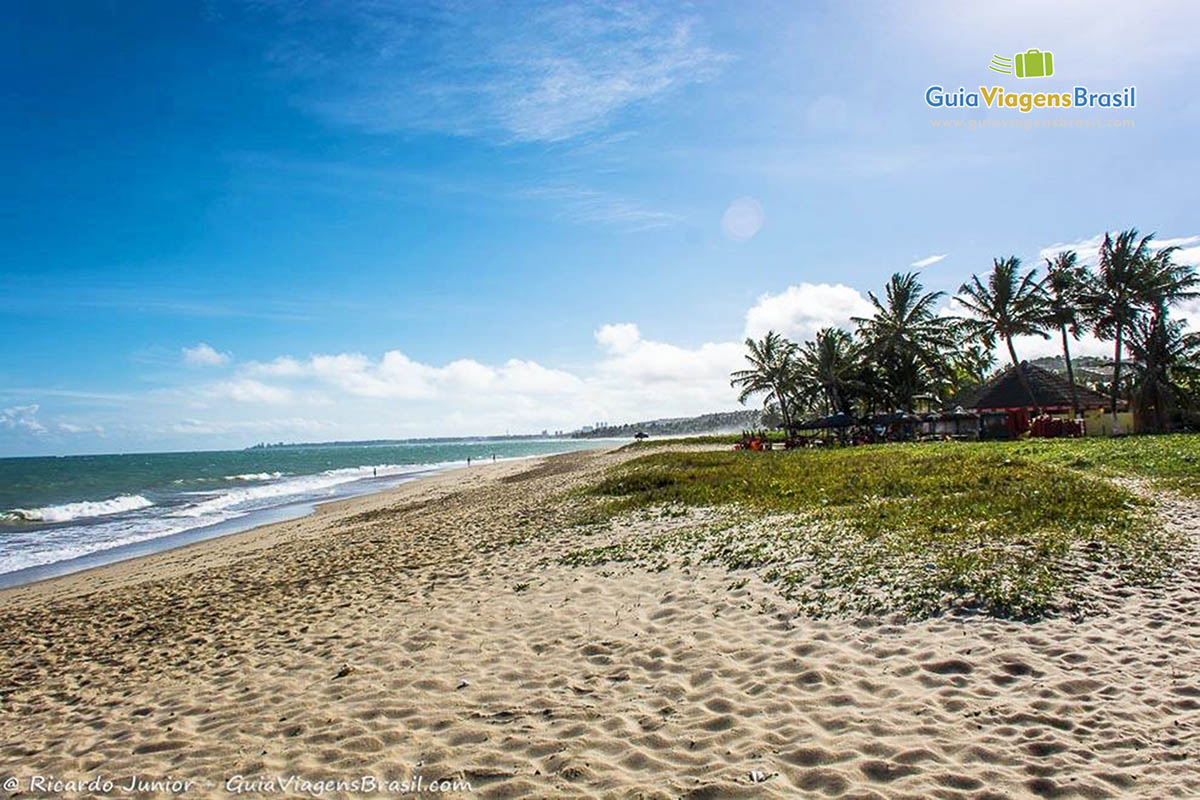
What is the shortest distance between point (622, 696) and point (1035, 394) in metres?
43.6

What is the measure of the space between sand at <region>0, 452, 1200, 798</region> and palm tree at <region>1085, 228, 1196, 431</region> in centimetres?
3354

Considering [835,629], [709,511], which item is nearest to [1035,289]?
[709,511]

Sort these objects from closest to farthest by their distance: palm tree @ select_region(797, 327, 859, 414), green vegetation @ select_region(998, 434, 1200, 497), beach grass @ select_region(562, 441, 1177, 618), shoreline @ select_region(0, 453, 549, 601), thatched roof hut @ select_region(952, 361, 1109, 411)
→ beach grass @ select_region(562, 441, 1177, 618) < green vegetation @ select_region(998, 434, 1200, 497) < shoreline @ select_region(0, 453, 549, 601) < thatched roof hut @ select_region(952, 361, 1109, 411) < palm tree @ select_region(797, 327, 859, 414)

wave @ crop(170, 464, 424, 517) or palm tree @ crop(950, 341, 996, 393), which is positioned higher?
palm tree @ crop(950, 341, 996, 393)

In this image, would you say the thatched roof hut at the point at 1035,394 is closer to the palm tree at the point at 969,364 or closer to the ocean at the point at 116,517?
the palm tree at the point at 969,364

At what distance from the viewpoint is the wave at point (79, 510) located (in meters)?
31.1

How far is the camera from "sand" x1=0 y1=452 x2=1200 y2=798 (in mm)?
4066

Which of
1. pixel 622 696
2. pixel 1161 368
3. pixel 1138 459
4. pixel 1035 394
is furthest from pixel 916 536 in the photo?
pixel 1035 394

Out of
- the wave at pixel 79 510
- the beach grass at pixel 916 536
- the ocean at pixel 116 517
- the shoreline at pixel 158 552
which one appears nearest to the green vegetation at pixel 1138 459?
the beach grass at pixel 916 536

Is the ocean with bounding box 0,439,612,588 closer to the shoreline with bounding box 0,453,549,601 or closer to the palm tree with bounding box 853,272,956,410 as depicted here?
the shoreline with bounding box 0,453,549,601

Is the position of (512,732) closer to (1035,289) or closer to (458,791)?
(458,791)

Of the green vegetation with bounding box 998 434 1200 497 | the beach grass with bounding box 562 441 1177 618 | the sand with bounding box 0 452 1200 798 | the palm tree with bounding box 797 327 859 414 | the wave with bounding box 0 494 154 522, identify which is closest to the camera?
the sand with bounding box 0 452 1200 798

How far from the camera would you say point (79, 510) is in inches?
1342

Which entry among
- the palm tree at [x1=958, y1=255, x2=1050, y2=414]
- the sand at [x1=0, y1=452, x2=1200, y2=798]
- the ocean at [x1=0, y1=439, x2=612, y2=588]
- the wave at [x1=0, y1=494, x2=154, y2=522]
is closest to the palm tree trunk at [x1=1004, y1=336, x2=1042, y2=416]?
the palm tree at [x1=958, y1=255, x2=1050, y2=414]
